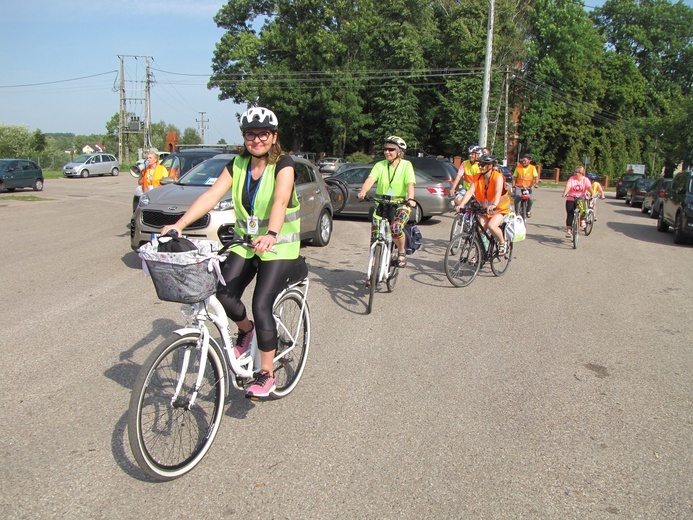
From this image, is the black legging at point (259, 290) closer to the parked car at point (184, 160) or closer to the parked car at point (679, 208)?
the parked car at point (184, 160)

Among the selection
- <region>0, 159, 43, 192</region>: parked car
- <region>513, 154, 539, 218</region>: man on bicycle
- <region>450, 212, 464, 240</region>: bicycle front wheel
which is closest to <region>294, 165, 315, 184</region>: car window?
<region>450, 212, 464, 240</region>: bicycle front wheel

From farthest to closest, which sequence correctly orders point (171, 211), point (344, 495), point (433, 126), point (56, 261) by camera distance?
1. point (433, 126)
2. point (56, 261)
3. point (171, 211)
4. point (344, 495)

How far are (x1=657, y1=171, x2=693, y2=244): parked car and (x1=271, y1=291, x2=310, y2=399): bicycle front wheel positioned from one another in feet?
40.2

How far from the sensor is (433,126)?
5431cm

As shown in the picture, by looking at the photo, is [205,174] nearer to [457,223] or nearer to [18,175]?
[457,223]

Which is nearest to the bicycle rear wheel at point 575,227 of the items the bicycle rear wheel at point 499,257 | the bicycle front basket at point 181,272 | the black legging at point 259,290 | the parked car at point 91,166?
the bicycle rear wheel at point 499,257

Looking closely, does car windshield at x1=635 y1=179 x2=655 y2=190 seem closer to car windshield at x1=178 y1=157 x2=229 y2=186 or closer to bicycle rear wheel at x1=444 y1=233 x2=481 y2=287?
bicycle rear wheel at x1=444 y1=233 x2=481 y2=287

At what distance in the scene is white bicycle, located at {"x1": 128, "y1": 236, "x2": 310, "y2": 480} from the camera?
3020 millimetres

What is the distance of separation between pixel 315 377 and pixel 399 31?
5077cm

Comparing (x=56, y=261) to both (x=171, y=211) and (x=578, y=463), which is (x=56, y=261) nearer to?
(x=171, y=211)

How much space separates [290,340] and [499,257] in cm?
543

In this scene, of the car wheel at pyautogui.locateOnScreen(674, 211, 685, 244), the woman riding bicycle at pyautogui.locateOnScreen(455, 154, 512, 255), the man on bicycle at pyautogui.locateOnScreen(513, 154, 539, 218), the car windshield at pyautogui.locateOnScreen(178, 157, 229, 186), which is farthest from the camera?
the man on bicycle at pyautogui.locateOnScreen(513, 154, 539, 218)

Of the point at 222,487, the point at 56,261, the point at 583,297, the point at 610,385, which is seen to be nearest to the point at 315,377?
the point at 222,487

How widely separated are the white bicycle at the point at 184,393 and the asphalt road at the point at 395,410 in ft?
0.52
